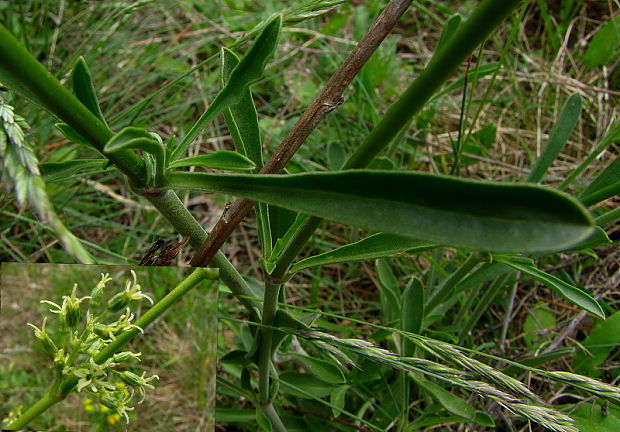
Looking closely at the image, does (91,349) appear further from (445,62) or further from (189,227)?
(445,62)

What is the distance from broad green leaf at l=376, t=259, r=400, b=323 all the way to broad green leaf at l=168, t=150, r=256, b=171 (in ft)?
2.58

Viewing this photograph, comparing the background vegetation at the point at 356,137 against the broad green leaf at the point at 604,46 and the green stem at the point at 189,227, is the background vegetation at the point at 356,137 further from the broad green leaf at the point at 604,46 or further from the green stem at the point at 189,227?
the green stem at the point at 189,227

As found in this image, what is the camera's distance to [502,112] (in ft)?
7.99

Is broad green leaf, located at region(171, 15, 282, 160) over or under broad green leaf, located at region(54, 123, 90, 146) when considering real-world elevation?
over

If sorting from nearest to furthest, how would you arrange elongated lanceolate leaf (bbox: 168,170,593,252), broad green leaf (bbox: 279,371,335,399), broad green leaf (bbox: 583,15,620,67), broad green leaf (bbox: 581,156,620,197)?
1. elongated lanceolate leaf (bbox: 168,170,593,252)
2. broad green leaf (bbox: 581,156,620,197)
3. broad green leaf (bbox: 279,371,335,399)
4. broad green leaf (bbox: 583,15,620,67)

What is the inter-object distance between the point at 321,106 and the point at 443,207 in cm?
49

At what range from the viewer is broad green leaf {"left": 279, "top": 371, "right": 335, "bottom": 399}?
1.51 m

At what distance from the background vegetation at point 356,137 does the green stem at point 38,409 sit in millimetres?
650

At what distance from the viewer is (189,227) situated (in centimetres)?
104

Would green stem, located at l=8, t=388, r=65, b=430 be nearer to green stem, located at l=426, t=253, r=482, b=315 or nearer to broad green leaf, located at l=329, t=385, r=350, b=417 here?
broad green leaf, located at l=329, t=385, r=350, b=417

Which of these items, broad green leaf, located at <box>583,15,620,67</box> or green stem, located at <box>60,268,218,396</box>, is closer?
green stem, located at <box>60,268,218,396</box>

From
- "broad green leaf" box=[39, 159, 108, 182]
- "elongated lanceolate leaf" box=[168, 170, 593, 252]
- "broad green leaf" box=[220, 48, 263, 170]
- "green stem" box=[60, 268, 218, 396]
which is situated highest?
"elongated lanceolate leaf" box=[168, 170, 593, 252]

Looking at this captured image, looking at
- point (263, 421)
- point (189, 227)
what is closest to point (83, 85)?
point (189, 227)

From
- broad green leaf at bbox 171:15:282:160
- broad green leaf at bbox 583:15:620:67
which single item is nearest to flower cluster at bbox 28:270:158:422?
broad green leaf at bbox 171:15:282:160
